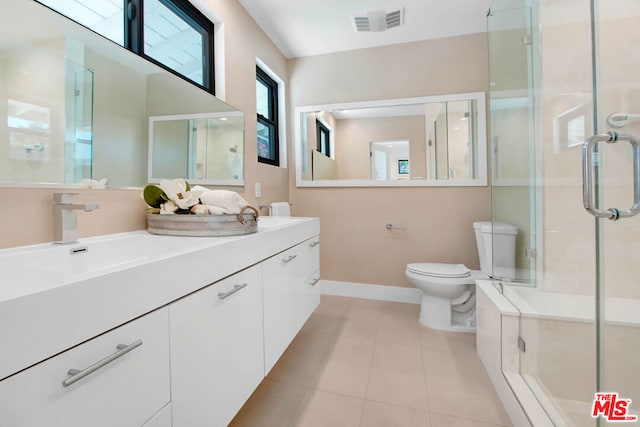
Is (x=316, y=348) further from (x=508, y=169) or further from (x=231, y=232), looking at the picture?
(x=508, y=169)

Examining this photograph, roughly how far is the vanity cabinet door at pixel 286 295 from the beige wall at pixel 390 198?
0.97 meters

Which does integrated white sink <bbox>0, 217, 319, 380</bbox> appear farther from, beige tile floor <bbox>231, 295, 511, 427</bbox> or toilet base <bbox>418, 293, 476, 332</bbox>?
toilet base <bbox>418, 293, 476, 332</bbox>

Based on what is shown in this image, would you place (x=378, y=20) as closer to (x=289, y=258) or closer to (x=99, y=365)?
(x=289, y=258)

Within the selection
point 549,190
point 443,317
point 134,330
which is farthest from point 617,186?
point 134,330

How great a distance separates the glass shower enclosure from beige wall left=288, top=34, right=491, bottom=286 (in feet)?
1.64

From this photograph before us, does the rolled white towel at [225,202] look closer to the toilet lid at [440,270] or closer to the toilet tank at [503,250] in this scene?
the toilet lid at [440,270]

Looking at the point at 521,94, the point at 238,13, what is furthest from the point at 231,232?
the point at 521,94

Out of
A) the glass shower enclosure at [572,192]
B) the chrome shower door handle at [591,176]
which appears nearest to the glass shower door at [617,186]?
the glass shower enclosure at [572,192]

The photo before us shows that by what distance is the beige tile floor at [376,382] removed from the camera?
1.19 meters

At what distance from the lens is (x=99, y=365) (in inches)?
19.6

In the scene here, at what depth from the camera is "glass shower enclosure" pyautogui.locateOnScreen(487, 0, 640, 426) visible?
40.8 inches

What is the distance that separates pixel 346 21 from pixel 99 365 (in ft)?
8.05

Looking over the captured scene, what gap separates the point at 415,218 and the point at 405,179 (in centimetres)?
35

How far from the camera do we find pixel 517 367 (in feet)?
4.23
